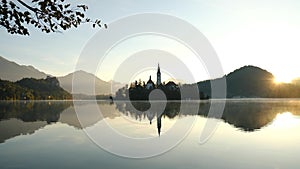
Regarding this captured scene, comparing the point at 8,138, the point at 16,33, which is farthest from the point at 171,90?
the point at 16,33

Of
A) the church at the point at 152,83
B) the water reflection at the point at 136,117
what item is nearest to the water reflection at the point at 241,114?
the water reflection at the point at 136,117

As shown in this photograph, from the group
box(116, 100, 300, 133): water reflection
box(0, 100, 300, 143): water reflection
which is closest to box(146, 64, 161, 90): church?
box(116, 100, 300, 133): water reflection

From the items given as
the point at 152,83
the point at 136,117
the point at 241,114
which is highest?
the point at 152,83

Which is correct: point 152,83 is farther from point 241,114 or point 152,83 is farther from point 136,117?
point 136,117

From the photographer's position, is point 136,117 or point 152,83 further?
point 152,83

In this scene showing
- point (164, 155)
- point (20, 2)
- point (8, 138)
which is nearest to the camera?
point (20, 2)

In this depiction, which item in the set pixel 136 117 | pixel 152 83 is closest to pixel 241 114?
pixel 136 117

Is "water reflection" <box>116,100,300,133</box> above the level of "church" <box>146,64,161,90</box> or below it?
below

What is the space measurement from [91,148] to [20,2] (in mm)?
14397

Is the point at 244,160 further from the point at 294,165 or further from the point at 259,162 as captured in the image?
the point at 294,165

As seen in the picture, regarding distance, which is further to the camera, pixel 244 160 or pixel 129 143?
pixel 129 143

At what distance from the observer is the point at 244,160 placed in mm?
15984

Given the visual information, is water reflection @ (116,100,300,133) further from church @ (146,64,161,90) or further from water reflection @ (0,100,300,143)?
church @ (146,64,161,90)

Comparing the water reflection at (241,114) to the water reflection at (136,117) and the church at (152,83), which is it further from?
the church at (152,83)
